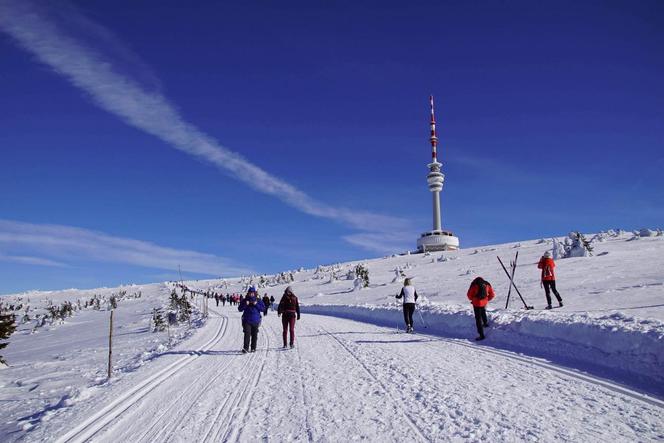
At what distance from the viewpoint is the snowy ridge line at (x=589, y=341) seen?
6.66m

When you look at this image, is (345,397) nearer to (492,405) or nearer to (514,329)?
(492,405)

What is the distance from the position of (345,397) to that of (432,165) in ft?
391

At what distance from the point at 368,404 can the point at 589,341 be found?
5368 mm

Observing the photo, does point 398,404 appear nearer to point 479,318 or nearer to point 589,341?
point 589,341

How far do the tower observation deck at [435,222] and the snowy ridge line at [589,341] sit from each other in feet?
316

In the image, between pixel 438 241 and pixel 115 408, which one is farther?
pixel 438 241

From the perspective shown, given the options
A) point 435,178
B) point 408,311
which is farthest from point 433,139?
point 408,311

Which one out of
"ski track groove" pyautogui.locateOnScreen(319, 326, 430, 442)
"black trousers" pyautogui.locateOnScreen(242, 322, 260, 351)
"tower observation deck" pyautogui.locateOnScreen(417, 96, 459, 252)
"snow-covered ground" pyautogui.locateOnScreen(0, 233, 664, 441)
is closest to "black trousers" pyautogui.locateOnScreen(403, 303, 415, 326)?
"snow-covered ground" pyautogui.locateOnScreen(0, 233, 664, 441)

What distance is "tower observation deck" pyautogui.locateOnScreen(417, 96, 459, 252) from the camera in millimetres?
107062

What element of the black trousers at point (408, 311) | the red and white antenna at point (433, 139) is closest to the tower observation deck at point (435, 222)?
the red and white antenna at point (433, 139)

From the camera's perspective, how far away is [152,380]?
330 inches

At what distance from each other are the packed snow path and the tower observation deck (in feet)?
330

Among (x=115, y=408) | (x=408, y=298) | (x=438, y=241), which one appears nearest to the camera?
(x=115, y=408)

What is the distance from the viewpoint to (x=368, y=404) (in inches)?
229
